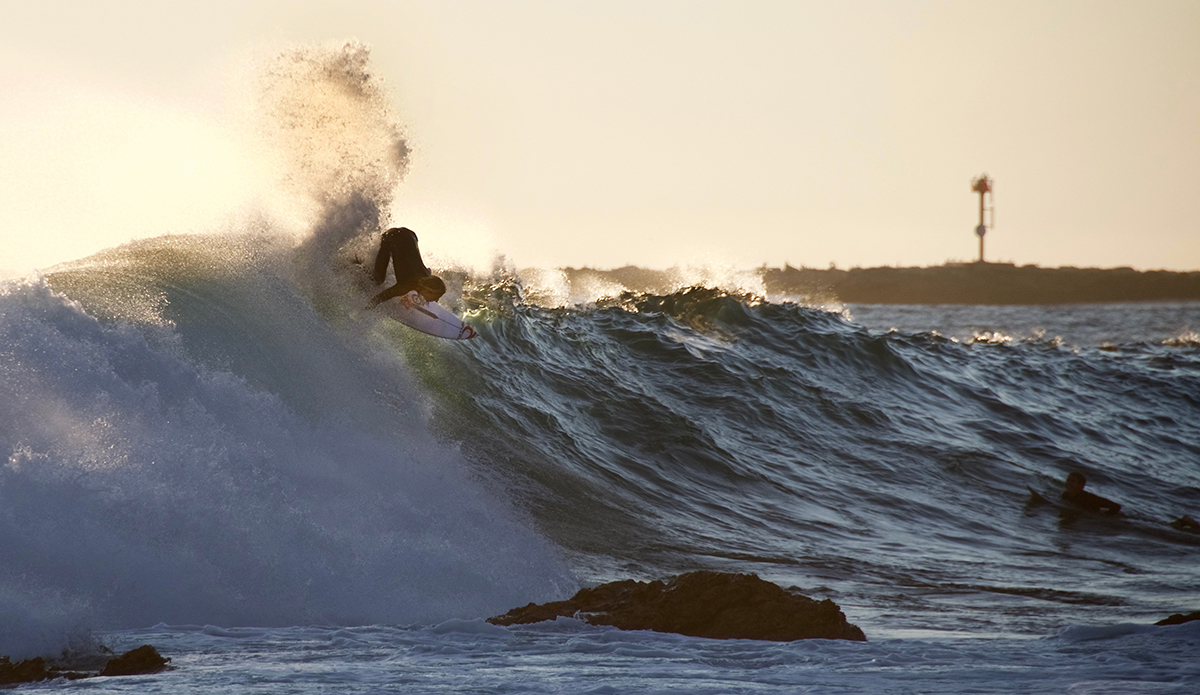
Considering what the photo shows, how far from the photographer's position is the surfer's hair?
1218cm

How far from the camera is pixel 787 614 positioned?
7430 millimetres

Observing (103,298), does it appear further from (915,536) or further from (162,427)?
(915,536)

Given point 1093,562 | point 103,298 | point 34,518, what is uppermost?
point 103,298

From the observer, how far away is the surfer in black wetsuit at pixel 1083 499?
48.9 feet

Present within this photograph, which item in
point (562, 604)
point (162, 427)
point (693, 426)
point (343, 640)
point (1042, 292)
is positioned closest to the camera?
point (343, 640)

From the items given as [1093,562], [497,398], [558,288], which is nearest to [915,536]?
[1093,562]

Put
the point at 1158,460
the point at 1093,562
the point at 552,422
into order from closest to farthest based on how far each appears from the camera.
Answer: the point at 1093,562, the point at 552,422, the point at 1158,460

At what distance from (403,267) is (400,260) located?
0.27ft

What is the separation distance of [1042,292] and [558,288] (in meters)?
111

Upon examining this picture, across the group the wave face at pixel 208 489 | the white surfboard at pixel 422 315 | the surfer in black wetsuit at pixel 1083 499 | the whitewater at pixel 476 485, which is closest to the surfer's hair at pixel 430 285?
the white surfboard at pixel 422 315

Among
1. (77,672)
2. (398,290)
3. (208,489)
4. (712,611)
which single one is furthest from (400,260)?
(77,672)

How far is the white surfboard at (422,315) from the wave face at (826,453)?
3.92 ft

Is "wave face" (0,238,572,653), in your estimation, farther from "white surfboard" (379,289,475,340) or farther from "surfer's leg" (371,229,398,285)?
"surfer's leg" (371,229,398,285)

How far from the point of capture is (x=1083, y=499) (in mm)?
15109
